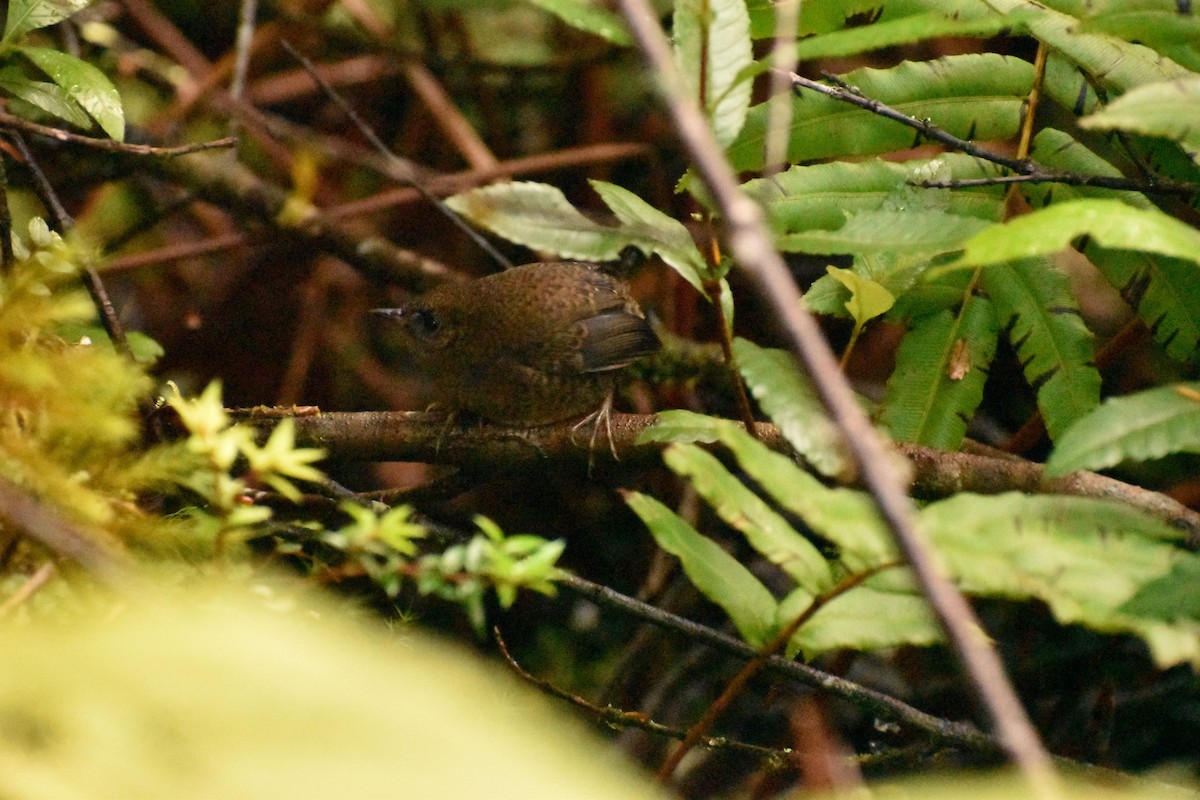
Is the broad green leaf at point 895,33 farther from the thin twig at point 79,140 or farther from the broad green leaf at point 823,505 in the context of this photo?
the thin twig at point 79,140

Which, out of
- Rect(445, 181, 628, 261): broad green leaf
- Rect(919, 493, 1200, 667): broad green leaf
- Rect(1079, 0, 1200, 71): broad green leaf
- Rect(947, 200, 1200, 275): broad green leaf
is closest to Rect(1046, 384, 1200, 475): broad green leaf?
Rect(919, 493, 1200, 667): broad green leaf

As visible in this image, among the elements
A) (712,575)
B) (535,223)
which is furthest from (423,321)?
(712,575)

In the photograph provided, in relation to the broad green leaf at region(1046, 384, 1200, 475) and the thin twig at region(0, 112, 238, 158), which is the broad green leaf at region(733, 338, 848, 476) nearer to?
the broad green leaf at region(1046, 384, 1200, 475)

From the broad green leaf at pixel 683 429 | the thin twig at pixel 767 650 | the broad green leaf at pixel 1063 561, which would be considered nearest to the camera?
the broad green leaf at pixel 1063 561

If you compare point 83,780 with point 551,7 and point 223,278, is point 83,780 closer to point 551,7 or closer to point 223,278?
point 551,7

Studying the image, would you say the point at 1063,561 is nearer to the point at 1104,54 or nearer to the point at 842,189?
the point at 842,189

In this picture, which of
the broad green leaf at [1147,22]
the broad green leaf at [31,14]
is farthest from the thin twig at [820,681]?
the broad green leaf at [31,14]
